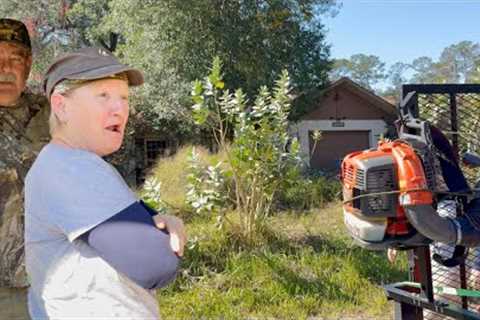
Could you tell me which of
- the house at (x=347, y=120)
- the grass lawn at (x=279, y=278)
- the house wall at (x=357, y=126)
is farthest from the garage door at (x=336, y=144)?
the grass lawn at (x=279, y=278)

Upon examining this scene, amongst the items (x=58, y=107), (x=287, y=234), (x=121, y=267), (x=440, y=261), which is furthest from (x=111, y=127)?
(x=287, y=234)

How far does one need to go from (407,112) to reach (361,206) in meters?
0.39

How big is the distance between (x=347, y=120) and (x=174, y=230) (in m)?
15.8

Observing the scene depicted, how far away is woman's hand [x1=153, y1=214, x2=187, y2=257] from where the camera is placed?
84 centimetres

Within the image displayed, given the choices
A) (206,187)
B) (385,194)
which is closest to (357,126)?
(206,187)

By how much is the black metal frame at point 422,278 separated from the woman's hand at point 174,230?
106 centimetres

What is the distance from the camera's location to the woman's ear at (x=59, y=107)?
941 millimetres

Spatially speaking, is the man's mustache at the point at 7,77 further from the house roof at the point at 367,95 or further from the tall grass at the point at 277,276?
the house roof at the point at 367,95

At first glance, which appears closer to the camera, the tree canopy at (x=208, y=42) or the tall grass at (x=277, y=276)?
the tall grass at (x=277, y=276)

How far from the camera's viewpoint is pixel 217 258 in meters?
4.67

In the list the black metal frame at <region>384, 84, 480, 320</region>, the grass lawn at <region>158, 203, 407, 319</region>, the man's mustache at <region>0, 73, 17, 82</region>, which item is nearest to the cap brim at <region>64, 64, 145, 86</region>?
the man's mustache at <region>0, 73, 17, 82</region>

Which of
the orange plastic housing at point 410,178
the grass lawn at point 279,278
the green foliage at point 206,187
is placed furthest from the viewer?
the green foliage at point 206,187

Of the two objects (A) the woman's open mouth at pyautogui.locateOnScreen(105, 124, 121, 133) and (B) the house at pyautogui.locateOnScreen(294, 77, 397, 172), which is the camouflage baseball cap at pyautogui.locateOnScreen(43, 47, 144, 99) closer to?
(A) the woman's open mouth at pyautogui.locateOnScreen(105, 124, 121, 133)

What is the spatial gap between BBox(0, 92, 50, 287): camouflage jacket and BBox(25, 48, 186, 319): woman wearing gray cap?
677 millimetres
